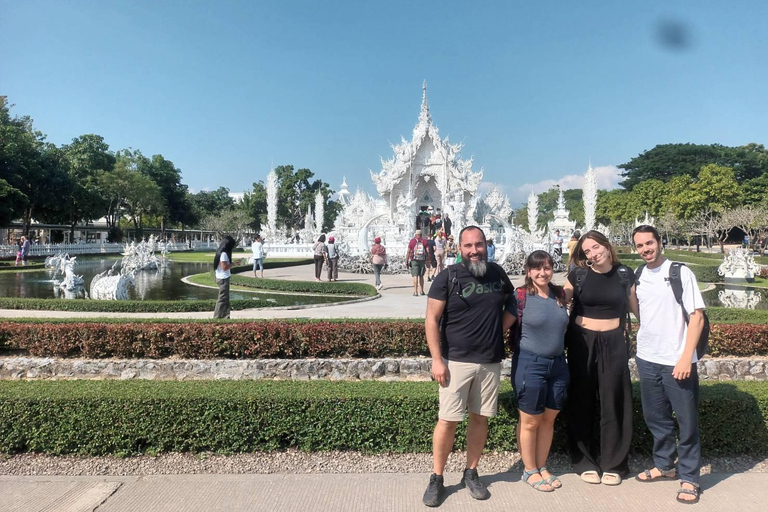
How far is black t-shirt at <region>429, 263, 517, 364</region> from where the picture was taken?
3.79 metres

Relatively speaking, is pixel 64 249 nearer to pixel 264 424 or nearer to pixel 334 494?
pixel 264 424

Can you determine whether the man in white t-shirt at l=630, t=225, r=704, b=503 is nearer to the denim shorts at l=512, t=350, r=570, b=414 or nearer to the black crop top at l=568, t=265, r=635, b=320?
the black crop top at l=568, t=265, r=635, b=320

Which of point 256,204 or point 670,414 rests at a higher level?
point 256,204

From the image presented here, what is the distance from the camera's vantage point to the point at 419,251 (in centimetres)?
1428

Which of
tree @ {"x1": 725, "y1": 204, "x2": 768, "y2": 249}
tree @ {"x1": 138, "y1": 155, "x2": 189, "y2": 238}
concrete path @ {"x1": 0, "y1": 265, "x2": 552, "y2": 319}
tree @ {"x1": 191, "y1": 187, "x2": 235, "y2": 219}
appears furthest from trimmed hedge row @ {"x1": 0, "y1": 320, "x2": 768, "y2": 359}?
tree @ {"x1": 191, "y1": 187, "x2": 235, "y2": 219}

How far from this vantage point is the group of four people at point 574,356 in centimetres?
381

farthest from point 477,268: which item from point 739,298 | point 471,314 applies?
point 739,298

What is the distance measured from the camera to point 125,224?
7819 centimetres

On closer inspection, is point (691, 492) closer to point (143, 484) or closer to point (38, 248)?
point (143, 484)

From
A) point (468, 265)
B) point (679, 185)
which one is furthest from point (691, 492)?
point (679, 185)

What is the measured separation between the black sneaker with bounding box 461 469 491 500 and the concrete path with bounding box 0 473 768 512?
0.18 feet

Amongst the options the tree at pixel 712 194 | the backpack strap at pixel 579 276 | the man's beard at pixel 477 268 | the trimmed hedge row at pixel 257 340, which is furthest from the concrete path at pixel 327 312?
the tree at pixel 712 194

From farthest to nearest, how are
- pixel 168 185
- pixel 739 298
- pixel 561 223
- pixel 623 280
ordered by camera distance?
1. pixel 168 185
2. pixel 561 223
3. pixel 739 298
4. pixel 623 280

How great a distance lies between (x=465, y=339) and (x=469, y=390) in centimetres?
43
